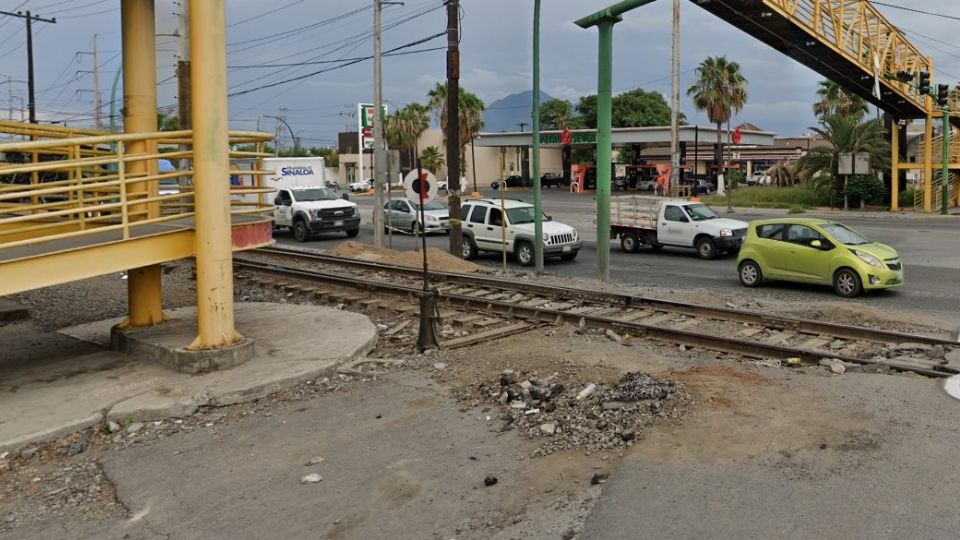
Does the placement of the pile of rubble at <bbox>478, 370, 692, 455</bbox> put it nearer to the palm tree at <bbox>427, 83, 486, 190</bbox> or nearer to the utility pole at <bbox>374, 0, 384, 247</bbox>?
the utility pole at <bbox>374, 0, 384, 247</bbox>

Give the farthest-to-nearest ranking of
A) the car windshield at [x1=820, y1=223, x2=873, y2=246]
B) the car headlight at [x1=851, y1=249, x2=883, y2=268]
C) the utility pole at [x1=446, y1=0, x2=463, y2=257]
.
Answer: the utility pole at [x1=446, y1=0, x2=463, y2=257] < the car windshield at [x1=820, y1=223, x2=873, y2=246] < the car headlight at [x1=851, y1=249, x2=883, y2=268]

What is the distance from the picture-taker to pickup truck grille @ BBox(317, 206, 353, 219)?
3006cm

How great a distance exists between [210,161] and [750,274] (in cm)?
Answer: 1178

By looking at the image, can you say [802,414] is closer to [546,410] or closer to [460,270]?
[546,410]

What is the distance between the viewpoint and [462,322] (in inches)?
458

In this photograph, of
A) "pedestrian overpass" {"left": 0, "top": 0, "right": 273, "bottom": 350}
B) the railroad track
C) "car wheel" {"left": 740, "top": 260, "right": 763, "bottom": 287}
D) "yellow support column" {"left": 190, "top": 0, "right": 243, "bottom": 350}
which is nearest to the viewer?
"pedestrian overpass" {"left": 0, "top": 0, "right": 273, "bottom": 350}

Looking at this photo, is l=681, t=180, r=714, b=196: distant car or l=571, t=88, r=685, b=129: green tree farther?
l=571, t=88, r=685, b=129: green tree

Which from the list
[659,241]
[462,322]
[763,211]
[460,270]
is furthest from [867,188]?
[462,322]

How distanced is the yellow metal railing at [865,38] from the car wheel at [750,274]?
11.7m

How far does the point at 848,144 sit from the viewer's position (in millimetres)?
43875

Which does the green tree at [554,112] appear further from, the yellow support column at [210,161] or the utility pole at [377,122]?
the yellow support column at [210,161]

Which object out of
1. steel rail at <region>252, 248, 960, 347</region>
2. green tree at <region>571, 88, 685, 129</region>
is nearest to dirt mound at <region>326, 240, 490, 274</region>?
steel rail at <region>252, 248, 960, 347</region>

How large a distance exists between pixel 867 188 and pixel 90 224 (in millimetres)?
42644

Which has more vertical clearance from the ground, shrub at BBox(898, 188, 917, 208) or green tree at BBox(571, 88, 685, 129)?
green tree at BBox(571, 88, 685, 129)
